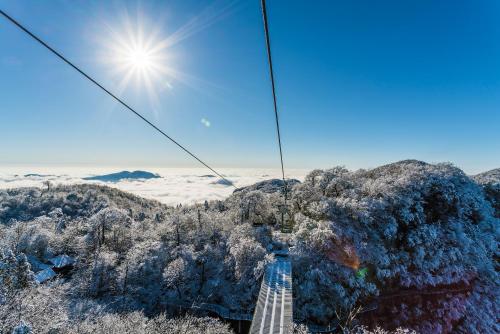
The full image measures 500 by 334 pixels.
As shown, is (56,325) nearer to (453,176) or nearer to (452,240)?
(452,240)

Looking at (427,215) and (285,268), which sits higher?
(427,215)

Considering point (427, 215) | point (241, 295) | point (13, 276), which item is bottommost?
point (241, 295)

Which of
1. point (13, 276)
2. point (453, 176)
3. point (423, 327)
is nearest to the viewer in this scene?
point (13, 276)

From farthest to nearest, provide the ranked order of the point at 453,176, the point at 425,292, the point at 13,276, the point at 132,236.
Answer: the point at 132,236 < the point at 453,176 < the point at 425,292 < the point at 13,276

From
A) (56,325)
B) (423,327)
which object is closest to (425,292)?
(423,327)

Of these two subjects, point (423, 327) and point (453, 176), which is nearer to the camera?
point (423, 327)

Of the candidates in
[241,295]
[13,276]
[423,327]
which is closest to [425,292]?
[423,327]

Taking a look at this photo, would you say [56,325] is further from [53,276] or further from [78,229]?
[78,229]
